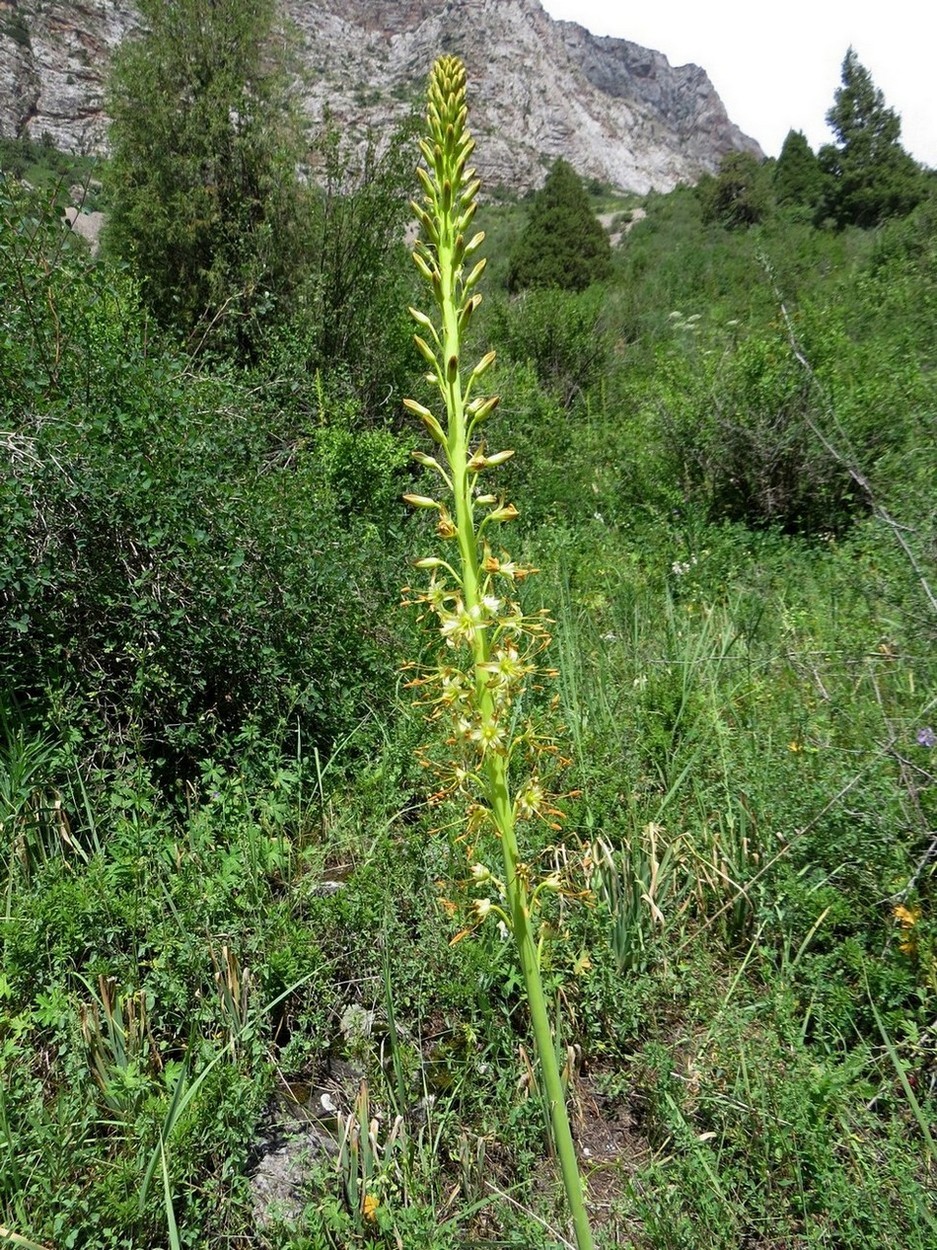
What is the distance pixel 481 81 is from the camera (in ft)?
299

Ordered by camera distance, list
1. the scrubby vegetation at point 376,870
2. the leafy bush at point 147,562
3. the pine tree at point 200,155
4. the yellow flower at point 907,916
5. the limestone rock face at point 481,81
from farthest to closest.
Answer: the limestone rock face at point 481,81
the pine tree at point 200,155
the leafy bush at point 147,562
the yellow flower at point 907,916
the scrubby vegetation at point 376,870

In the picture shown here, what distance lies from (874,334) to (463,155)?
10.3 m

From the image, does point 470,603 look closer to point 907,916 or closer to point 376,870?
point 376,870

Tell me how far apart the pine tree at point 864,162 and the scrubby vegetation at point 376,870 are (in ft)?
87.5

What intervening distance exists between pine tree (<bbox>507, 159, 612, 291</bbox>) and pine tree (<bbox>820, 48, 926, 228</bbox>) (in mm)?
9009

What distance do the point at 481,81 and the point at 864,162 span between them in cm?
8129

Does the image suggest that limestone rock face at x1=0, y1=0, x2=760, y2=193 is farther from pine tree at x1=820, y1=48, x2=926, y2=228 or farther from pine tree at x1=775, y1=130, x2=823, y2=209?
pine tree at x1=820, y1=48, x2=926, y2=228

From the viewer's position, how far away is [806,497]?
7.56 meters

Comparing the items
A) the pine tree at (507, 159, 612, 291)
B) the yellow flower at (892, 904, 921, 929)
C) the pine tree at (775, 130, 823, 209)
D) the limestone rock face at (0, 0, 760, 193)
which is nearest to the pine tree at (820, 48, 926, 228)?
the pine tree at (775, 130, 823, 209)

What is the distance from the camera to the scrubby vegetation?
2191 mm

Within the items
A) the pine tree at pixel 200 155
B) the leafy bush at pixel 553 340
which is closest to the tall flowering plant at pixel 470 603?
the pine tree at pixel 200 155

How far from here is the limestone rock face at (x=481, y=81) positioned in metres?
50.3

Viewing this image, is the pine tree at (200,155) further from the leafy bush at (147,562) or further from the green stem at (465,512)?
the green stem at (465,512)

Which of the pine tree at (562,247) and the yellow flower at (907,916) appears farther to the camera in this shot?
the pine tree at (562,247)
